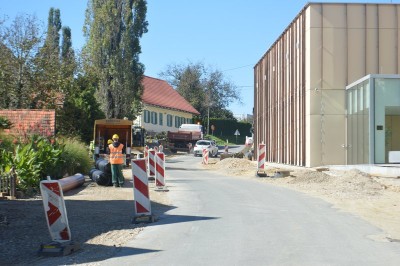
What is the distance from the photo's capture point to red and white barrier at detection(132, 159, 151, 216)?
11930 mm

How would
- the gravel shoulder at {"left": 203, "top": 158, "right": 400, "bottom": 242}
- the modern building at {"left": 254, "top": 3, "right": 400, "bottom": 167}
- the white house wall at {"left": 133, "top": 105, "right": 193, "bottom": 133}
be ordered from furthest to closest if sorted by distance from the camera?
the white house wall at {"left": 133, "top": 105, "right": 193, "bottom": 133} < the modern building at {"left": 254, "top": 3, "right": 400, "bottom": 167} < the gravel shoulder at {"left": 203, "top": 158, "right": 400, "bottom": 242}

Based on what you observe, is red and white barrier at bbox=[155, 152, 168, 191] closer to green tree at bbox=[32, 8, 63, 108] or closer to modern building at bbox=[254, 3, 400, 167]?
modern building at bbox=[254, 3, 400, 167]

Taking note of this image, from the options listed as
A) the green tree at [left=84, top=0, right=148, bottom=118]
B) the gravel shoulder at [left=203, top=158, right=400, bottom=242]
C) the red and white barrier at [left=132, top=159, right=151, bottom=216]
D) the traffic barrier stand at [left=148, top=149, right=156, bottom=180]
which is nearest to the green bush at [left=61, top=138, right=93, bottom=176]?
the traffic barrier stand at [left=148, top=149, right=156, bottom=180]

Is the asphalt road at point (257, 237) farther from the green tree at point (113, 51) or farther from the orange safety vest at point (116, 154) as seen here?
the green tree at point (113, 51)

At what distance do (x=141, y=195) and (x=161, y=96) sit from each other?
6717 cm

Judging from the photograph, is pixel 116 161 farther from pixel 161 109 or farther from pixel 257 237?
pixel 161 109

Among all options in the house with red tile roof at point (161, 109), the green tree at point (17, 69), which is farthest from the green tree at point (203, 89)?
the green tree at point (17, 69)

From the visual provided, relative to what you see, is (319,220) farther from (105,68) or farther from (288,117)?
(105,68)

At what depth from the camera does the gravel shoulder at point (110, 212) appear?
8.98 metres

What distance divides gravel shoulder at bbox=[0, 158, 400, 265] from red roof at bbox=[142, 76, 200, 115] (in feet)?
170

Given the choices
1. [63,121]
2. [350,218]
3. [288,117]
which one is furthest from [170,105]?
[350,218]

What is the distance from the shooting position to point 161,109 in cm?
7506

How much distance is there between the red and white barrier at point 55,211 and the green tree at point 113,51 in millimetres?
35768

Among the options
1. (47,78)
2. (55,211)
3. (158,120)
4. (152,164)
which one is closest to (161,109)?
(158,120)
